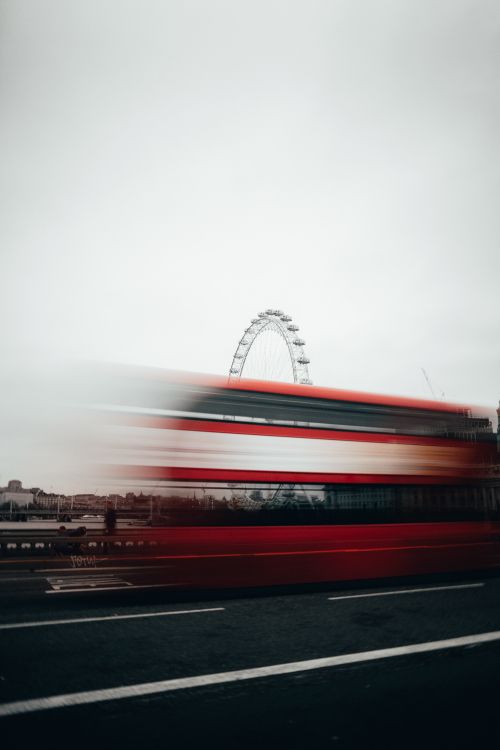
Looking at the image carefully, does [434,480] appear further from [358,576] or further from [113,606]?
[113,606]

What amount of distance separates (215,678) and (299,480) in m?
3.91

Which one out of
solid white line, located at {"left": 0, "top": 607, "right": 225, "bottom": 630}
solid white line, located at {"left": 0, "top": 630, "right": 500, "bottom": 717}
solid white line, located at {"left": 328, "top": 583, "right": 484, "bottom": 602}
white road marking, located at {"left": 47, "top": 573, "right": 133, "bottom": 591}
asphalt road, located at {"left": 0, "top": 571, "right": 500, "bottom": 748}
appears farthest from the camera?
white road marking, located at {"left": 47, "top": 573, "right": 133, "bottom": 591}

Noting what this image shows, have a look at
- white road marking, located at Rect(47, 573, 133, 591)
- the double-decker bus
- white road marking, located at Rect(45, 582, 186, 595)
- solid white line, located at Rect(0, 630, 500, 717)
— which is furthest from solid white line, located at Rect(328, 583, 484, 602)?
white road marking, located at Rect(47, 573, 133, 591)

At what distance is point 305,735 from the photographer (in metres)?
2.77

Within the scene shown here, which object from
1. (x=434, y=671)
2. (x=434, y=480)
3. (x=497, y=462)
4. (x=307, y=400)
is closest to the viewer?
(x=434, y=671)

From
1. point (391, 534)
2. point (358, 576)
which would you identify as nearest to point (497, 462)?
point (391, 534)

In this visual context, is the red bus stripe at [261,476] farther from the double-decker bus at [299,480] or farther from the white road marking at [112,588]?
the white road marking at [112,588]

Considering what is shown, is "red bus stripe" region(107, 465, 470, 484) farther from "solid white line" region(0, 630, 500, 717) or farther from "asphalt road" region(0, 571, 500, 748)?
"solid white line" region(0, 630, 500, 717)

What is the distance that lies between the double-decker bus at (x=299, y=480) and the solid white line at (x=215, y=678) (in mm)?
2846

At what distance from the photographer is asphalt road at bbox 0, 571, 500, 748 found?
2.82 m

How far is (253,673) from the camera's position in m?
3.78

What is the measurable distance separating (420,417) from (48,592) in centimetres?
678

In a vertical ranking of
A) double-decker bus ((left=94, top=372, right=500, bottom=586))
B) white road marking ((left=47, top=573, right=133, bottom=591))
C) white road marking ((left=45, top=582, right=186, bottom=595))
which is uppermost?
double-decker bus ((left=94, top=372, right=500, bottom=586))

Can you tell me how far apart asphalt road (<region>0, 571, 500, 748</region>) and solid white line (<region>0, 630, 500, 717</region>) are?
1 centimetres
